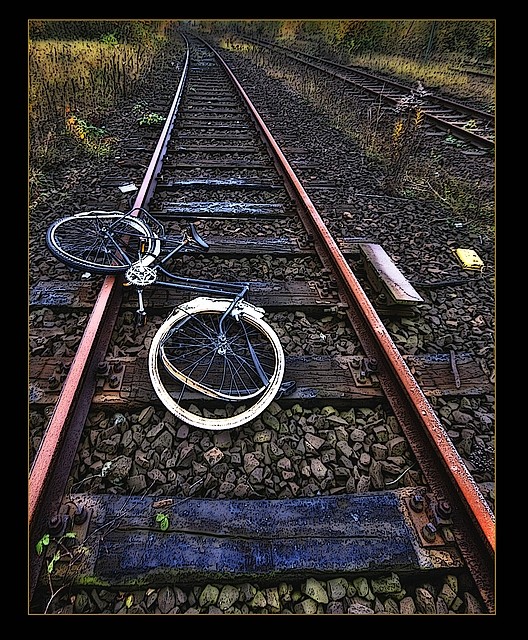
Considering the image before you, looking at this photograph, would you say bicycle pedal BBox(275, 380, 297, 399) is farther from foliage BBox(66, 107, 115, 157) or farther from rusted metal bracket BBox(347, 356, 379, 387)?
foliage BBox(66, 107, 115, 157)

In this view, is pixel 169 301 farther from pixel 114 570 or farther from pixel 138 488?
pixel 114 570

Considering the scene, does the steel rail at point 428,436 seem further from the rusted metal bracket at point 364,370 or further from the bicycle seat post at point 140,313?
the bicycle seat post at point 140,313

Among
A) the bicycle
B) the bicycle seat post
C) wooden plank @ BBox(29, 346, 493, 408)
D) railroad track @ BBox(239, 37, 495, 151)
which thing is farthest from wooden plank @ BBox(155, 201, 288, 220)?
railroad track @ BBox(239, 37, 495, 151)


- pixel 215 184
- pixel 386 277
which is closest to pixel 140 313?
pixel 386 277

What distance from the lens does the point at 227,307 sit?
2912 mm

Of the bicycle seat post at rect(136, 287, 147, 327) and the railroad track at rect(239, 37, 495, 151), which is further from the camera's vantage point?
the railroad track at rect(239, 37, 495, 151)

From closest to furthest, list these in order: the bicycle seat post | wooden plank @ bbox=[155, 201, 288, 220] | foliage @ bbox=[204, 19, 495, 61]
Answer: the bicycle seat post < wooden plank @ bbox=[155, 201, 288, 220] < foliage @ bbox=[204, 19, 495, 61]

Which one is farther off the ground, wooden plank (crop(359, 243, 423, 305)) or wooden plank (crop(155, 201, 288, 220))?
wooden plank (crop(359, 243, 423, 305))

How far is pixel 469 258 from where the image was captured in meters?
4.14

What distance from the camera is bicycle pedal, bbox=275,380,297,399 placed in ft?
8.41

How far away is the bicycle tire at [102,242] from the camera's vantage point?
3389 mm

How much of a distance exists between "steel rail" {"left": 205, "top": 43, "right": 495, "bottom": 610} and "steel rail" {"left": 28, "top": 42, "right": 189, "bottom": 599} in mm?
1821

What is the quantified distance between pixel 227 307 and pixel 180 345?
423 mm

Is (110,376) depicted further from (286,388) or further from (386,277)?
(386,277)
